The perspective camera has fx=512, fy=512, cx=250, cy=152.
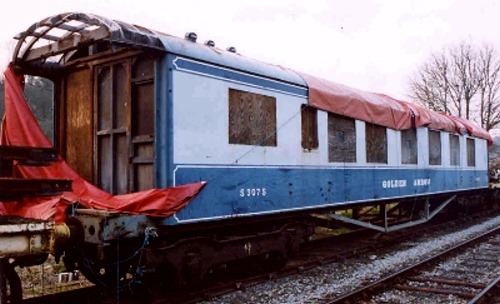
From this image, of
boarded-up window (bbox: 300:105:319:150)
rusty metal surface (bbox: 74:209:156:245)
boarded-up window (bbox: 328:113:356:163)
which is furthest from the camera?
boarded-up window (bbox: 328:113:356:163)

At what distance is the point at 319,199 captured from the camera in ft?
28.6

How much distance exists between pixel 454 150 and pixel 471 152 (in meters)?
1.96

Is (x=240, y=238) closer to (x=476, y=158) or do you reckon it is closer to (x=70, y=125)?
(x=70, y=125)

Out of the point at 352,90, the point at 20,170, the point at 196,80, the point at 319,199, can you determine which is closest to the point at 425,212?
the point at 352,90

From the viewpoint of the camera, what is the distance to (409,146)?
12203 mm

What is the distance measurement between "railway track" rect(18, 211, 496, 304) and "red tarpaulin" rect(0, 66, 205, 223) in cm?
107

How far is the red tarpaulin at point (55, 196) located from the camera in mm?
5789

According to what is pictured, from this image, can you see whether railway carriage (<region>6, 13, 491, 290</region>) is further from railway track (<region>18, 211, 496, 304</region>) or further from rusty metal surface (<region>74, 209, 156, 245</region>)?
railway track (<region>18, 211, 496, 304</region>)

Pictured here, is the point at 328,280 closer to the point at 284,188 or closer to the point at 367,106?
the point at 284,188

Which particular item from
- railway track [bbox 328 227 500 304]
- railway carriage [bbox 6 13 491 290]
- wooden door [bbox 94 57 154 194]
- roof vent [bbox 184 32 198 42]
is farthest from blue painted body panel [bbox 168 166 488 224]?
roof vent [bbox 184 32 198 42]

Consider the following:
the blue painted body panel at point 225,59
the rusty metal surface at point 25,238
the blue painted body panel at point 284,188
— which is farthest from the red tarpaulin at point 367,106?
the rusty metal surface at point 25,238

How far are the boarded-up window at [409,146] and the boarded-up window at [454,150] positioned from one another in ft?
9.50

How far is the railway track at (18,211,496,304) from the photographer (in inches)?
252

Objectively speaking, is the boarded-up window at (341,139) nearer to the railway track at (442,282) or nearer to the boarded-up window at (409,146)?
the railway track at (442,282)
